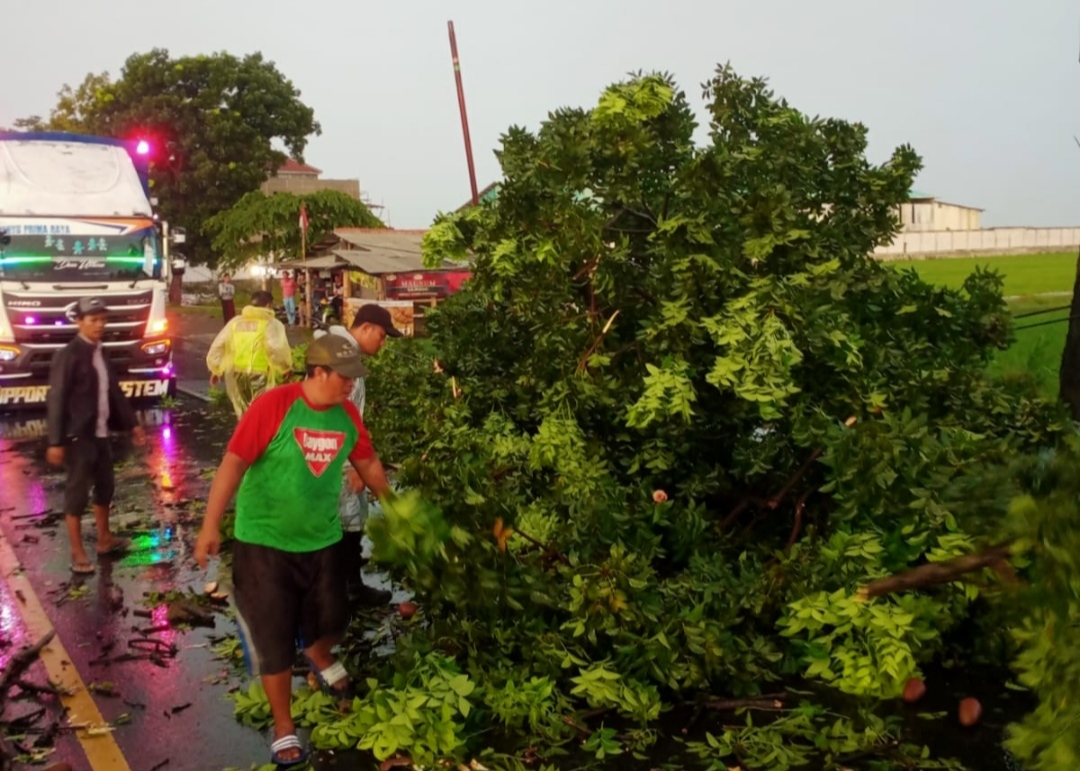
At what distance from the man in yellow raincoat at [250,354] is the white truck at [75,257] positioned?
5.54 metres

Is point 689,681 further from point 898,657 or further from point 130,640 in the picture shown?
point 130,640

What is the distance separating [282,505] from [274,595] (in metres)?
0.40

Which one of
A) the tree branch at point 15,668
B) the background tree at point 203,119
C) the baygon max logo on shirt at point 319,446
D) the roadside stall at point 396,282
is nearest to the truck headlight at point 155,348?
the roadside stall at point 396,282

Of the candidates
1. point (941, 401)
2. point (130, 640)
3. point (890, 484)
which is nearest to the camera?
point (890, 484)

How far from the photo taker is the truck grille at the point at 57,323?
1340cm

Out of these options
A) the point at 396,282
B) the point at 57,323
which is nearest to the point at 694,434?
the point at 57,323

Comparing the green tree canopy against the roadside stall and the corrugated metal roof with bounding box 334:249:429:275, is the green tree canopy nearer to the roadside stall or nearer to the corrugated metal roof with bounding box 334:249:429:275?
the roadside stall

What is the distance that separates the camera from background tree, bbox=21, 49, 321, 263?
46.5 m

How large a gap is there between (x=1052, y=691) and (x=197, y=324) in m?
35.3

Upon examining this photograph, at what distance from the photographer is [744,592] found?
4922mm

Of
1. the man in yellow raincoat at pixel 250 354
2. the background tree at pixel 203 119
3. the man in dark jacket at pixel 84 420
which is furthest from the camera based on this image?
the background tree at pixel 203 119

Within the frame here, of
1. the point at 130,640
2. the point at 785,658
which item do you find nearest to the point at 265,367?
the point at 130,640

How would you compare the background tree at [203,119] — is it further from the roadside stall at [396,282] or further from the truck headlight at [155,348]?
the truck headlight at [155,348]

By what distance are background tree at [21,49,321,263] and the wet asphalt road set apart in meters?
37.9
